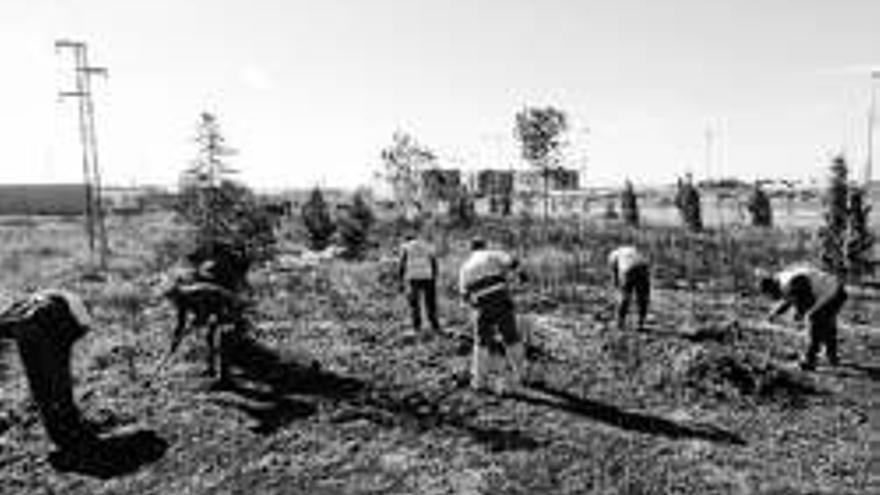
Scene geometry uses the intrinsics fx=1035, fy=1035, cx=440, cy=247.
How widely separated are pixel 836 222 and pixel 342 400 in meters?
17.9

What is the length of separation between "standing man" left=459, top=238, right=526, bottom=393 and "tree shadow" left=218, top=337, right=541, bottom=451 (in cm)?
54

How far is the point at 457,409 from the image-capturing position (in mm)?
11484

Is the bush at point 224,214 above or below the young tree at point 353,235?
above

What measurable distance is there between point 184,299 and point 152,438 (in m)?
2.06

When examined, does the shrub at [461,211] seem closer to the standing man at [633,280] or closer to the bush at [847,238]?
the bush at [847,238]

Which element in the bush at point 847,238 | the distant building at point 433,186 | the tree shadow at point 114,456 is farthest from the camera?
the distant building at point 433,186

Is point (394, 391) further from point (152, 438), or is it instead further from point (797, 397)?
point (797, 397)

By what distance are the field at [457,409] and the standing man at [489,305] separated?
415 millimetres

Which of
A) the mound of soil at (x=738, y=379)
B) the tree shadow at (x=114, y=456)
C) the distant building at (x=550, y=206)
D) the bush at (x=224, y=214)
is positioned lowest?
the tree shadow at (x=114, y=456)

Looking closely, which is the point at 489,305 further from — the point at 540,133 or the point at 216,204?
the point at 540,133

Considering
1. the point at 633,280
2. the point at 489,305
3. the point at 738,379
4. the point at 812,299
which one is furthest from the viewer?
the point at 633,280

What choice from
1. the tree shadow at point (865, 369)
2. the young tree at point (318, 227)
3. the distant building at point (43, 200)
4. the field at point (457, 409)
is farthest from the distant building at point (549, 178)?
the distant building at point (43, 200)

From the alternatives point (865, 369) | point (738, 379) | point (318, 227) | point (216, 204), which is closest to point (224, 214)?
point (216, 204)

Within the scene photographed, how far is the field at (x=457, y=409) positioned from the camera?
31.6 feet
